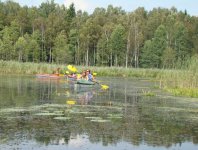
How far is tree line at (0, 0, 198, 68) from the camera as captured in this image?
6269 centimetres

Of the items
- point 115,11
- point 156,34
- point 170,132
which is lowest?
point 170,132

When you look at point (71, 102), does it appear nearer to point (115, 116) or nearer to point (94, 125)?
point (115, 116)

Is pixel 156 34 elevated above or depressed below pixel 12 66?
above

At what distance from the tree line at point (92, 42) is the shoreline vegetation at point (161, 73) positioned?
15.9 meters

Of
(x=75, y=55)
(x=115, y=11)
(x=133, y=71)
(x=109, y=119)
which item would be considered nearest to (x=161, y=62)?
(x=75, y=55)

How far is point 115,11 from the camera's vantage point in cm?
10150

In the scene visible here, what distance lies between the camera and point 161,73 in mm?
40312

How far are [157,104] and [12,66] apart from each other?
25.2 meters

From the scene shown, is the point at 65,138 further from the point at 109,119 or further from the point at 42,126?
the point at 109,119

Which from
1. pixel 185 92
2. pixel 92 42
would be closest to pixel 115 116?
pixel 185 92

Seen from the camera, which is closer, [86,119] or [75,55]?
[86,119]

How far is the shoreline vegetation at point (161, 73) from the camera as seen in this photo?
961 inches

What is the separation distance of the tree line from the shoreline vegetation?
15.9 meters

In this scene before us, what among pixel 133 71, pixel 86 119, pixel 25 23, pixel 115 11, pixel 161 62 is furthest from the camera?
pixel 115 11
